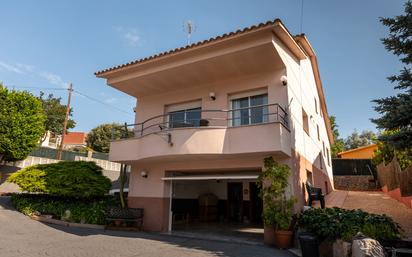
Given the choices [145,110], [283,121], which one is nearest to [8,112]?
[145,110]

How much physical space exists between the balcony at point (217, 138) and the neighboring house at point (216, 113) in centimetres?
4

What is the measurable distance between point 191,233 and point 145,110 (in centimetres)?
724

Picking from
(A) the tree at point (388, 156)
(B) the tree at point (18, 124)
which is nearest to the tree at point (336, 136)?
(A) the tree at point (388, 156)

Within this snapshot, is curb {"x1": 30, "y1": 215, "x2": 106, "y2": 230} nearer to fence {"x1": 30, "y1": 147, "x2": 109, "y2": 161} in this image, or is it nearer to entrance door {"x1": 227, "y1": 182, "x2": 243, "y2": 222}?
entrance door {"x1": 227, "y1": 182, "x2": 243, "y2": 222}

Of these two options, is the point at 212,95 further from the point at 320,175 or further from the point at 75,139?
the point at 75,139

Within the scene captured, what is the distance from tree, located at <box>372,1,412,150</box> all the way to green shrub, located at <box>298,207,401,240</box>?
242 centimetres

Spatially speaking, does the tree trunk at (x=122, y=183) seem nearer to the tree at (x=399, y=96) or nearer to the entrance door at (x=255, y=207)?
the entrance door at (x=255, y=207)

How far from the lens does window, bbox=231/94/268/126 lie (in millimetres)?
12070

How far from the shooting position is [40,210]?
14.8 metres

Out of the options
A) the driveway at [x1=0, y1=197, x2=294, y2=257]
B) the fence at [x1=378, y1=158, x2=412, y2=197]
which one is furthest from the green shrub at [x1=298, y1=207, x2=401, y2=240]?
the fence at [x1=378, y1=158, x2=412, y2=197]

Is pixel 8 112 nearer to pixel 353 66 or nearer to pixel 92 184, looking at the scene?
pixel 92 184

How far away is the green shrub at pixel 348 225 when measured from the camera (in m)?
7.88

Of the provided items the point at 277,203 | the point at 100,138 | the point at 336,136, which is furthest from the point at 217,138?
the point at 336,136

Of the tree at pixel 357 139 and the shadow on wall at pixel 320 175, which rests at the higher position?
the tree at pixel 357 139
